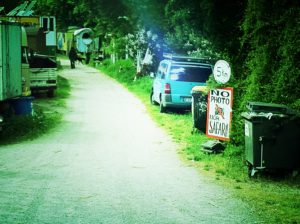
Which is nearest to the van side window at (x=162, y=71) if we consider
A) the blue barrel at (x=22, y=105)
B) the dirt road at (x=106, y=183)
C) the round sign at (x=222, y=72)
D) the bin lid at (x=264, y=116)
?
the dirt road at (x=106, y=183)

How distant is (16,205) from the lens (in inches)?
295

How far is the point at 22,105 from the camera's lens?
1553 cm

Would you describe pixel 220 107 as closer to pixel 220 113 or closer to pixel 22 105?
pixel 220 113

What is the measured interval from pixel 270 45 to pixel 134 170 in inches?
145

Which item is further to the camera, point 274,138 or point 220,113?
point 220,113

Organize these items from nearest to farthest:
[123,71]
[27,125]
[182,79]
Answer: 1. [27,125]
2. [182,79]
3. [123,71]

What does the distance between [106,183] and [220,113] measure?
3.97 metres

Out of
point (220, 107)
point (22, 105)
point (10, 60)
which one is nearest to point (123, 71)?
point (22, 105)

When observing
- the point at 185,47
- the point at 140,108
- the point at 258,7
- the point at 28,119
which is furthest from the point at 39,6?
the point at 258,7

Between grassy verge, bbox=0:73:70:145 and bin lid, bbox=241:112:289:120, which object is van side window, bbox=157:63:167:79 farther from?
bin lid, bbox=241:112:289:120

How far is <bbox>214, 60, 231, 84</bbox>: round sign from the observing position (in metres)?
11.7

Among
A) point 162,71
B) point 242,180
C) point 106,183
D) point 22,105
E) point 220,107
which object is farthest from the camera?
point 162,71

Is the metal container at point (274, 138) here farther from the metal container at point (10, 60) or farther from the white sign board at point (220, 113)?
the metal container at point (10, 60)

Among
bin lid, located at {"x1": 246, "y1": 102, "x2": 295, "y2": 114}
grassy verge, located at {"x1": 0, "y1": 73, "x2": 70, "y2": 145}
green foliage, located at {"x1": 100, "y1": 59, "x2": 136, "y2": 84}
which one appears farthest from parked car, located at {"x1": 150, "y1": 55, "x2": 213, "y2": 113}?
green foliage, located at {"x1": 100, "y1": 59, "x2": 136, "y2": 84}
